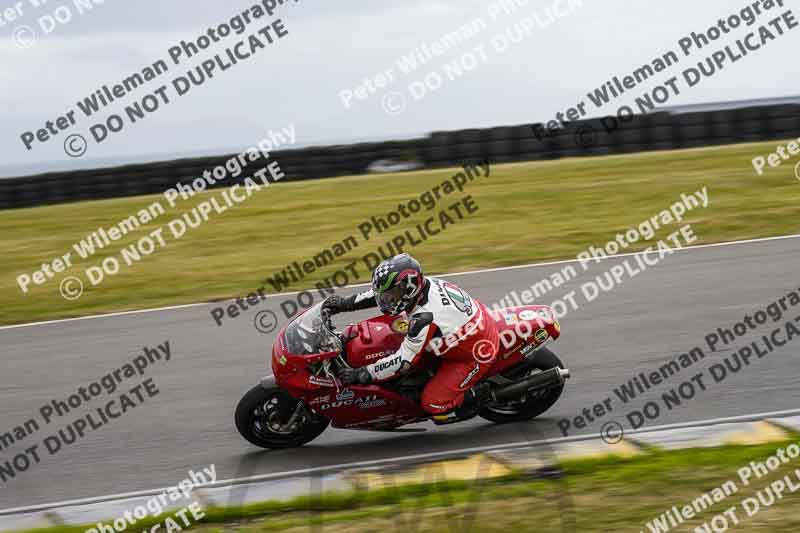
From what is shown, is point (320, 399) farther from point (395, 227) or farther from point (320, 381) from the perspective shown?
point (395, 227)

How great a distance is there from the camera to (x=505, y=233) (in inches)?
593

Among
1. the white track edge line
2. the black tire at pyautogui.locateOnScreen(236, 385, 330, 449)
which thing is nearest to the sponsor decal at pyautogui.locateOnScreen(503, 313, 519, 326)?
the white track edge line

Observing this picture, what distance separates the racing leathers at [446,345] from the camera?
6871 millimetres

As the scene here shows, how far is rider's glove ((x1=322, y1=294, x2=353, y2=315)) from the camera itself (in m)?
7.28

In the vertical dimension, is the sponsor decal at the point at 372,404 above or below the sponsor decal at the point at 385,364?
below

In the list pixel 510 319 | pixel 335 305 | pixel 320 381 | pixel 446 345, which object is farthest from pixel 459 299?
pixel 320 381

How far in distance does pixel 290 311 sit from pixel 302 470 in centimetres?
465

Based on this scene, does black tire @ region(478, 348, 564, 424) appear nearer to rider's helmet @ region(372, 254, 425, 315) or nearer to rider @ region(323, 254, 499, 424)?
rider @ region(323, 254, 499, 424)

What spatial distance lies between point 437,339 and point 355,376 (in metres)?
0.65

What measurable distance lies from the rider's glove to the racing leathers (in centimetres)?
57

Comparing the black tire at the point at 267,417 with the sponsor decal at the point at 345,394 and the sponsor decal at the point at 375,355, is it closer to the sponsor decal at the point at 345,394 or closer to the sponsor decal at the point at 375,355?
the sponsor decal at the point at 345,394

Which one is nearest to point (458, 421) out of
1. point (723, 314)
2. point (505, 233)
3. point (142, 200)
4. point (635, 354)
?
point (635, 354)

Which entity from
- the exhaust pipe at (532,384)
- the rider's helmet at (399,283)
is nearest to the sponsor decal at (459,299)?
the rider's helmet at (399,283)

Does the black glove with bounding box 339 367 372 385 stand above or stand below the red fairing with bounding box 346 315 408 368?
below
